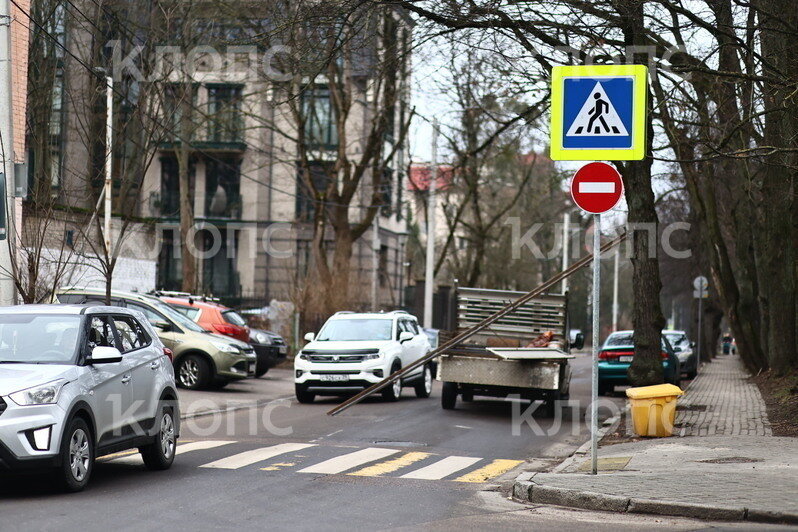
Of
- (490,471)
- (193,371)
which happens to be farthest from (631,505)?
(193,371)

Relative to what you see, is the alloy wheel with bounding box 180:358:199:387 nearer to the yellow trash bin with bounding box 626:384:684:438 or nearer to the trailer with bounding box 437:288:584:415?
the trailer with bounding box 437:288:584:415

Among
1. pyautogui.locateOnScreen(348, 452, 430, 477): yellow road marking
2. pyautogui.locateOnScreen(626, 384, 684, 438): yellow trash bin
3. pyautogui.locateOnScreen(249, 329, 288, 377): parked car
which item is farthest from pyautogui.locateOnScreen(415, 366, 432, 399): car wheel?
pyautogui.locateOnScreen(348, 452, 430, 477): yellow road marking

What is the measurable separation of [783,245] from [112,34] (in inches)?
660

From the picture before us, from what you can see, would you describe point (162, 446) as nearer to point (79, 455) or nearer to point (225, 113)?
point (79, 455)

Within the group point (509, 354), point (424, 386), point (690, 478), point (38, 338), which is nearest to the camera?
point (38, 338)

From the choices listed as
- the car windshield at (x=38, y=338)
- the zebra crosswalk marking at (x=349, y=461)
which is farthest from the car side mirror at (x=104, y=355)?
the zebra crosswalk marking at (x=349, y=461)

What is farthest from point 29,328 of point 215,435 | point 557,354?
point 557,354

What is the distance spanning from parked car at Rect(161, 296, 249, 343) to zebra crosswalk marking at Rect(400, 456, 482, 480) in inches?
490

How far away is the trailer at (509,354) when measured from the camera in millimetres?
19094

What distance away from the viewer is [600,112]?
36.5 ft

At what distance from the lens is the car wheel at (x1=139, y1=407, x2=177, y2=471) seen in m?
11.7

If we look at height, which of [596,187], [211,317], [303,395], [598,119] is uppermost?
[598,119]

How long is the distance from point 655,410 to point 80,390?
8.32m

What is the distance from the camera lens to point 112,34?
2831 centimetres
